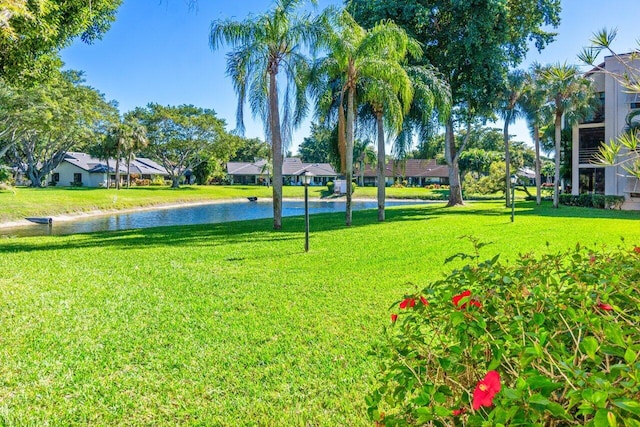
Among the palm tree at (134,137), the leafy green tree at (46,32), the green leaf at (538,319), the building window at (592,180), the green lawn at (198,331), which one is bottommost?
the green lawn at (198,331)

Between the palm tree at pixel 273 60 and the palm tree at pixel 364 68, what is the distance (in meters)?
0.79

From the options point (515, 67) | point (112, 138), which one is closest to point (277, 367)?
point (515, 67)

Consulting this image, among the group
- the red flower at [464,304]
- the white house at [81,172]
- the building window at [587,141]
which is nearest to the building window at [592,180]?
the building window at [587,141]

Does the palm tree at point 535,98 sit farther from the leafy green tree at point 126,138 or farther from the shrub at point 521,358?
the leafy green tree at point 126,138

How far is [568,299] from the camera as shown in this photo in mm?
1996

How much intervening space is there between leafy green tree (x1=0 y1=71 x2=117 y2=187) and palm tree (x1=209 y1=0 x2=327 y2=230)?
8940 mm

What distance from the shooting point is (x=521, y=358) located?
1.39 metres

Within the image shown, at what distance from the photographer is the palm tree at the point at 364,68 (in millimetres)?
12398

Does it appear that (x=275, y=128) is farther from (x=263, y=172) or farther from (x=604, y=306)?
(x=263, y=172)

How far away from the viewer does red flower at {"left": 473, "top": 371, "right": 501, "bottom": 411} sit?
1.23 m

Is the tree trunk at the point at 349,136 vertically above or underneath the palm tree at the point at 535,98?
underneath

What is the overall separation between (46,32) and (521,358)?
8613 millimetres

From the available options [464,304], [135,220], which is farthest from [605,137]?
[464,304]

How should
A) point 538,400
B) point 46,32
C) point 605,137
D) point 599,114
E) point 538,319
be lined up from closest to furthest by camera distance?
point 538,400, point 538,319, point 46,32, point 605,137, point 599,114
